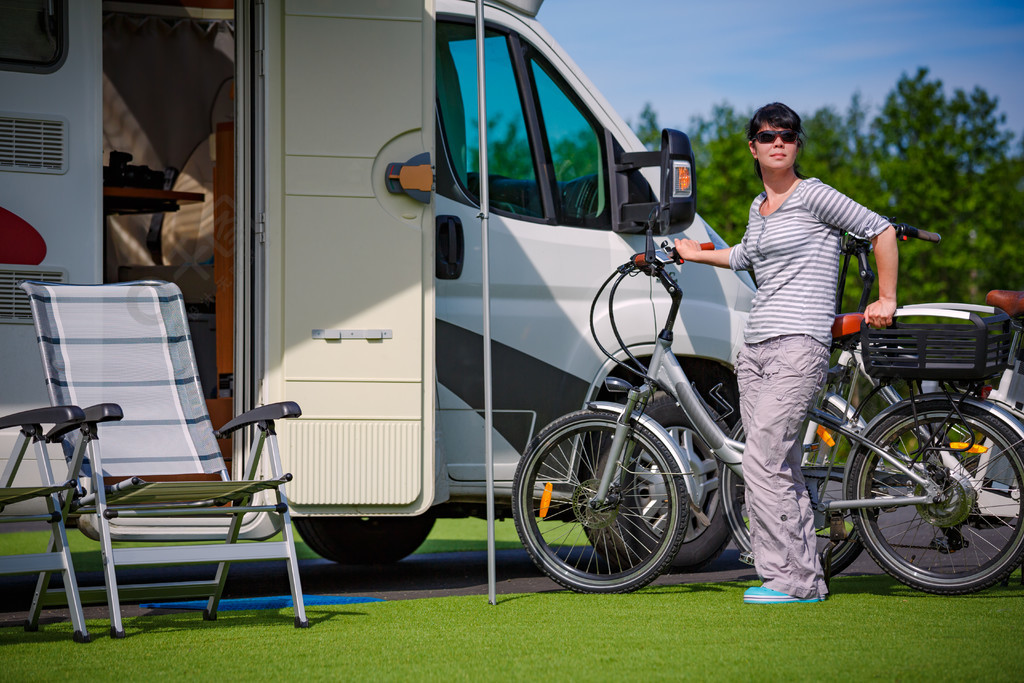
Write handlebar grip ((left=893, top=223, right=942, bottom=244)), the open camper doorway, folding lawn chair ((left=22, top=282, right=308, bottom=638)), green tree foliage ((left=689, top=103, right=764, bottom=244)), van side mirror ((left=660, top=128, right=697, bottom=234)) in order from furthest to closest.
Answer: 1. green tree foliage ((left=689, top=103, right=764, bottom=244))
2. the open camper doorway
3. van side mirror ((left=660, top=128, right=697, bottom=234))
4. handlebar grip ((left=893, top=223, right=942, bottom=244))
5. folding lawn chair ((left=22, top=282, right=308, bottom=638))

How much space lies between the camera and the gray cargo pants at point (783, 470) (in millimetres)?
3668

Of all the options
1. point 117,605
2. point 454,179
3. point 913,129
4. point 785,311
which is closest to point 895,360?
point 785,311

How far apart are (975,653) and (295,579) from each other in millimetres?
2014

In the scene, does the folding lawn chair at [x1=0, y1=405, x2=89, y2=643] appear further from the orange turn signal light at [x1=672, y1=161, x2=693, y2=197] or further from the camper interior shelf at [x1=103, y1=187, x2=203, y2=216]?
the orange turn signal light at [x1=672, y1=161, x2=693, y2=197]

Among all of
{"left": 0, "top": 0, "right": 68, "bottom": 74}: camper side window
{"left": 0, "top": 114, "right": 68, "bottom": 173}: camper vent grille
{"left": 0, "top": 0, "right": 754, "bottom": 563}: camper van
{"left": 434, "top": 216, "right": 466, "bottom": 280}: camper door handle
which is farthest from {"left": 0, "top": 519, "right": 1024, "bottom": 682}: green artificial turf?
{"left": 0, "top": 0, "right": 68, "bottom": 74}: camper side window

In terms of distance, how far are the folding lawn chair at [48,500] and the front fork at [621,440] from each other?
183 centimetres

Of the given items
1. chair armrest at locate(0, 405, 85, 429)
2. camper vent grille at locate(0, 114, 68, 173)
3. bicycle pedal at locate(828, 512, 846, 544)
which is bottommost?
bicycle pedal at locate(828, 512, 846, 544)

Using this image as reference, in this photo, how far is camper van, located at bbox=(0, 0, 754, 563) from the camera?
13.4ft

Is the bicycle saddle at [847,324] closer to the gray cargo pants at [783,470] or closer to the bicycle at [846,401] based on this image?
the bicycle at [846,401]

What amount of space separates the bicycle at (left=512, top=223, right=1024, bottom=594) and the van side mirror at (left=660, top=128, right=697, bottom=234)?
0.37 m

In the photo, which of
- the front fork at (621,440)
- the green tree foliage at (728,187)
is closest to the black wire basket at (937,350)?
the front fork at (621,440)

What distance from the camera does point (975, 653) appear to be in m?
2.93

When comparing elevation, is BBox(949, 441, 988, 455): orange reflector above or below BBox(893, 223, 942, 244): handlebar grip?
below

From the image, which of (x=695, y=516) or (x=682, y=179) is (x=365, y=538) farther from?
(x=682, y=179)
